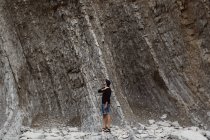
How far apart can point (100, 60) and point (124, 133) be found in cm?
306

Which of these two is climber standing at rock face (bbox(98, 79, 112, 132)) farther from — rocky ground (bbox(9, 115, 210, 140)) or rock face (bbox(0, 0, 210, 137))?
rock face (bbox(0, 0, 210, 137))

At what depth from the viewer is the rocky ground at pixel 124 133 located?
13.6 meters

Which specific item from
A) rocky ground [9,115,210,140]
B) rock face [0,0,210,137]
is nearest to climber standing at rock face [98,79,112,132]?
rocky ground [9,115,210,140]

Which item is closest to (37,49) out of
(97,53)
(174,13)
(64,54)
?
(64,54)

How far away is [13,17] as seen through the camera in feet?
54.3

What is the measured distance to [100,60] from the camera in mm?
15891

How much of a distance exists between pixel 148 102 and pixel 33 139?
5046 millimetres

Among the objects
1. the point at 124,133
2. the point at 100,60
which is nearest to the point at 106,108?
the point at 124,133

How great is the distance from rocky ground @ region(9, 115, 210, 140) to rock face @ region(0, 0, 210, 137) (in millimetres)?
549

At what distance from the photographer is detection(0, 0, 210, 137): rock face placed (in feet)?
51.0

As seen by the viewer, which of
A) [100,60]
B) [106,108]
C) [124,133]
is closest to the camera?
[106,108]

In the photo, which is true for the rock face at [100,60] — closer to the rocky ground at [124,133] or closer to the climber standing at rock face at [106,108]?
the rocky ground at [124,133]

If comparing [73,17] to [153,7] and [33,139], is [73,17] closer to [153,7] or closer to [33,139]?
[153,7]

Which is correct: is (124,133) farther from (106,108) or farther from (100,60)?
(100,60)
